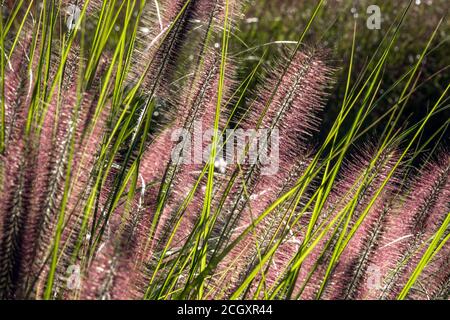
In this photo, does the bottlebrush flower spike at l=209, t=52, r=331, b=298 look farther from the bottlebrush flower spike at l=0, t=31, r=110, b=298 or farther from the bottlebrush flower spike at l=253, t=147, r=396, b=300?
the bottlebrush flower spike at l=0, t=31, r=110, b=298

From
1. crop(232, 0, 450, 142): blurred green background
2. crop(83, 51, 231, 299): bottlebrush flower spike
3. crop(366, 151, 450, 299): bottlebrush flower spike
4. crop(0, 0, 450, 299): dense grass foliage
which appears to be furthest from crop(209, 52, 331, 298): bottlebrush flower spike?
crop(232, 0, 450, 142): blurred green background

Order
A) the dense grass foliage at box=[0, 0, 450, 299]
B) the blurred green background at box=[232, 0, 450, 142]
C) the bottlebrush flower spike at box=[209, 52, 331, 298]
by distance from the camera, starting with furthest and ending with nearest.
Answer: the blurred green background at box=[232, 0, 450, 142] → the bottlebrush flower spike at box=[209, 52, 331, 298] → the dense grass foliage at box=[0, 0, 450, 299]

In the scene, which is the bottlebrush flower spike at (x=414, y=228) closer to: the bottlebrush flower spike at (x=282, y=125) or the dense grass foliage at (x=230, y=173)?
the dense grass foliage at (x=230, y=173)

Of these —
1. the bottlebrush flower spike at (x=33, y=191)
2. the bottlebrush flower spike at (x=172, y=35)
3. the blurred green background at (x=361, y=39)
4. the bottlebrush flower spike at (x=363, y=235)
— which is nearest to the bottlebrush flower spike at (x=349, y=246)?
the bottlebrush flower spike at (x=363, y=235)

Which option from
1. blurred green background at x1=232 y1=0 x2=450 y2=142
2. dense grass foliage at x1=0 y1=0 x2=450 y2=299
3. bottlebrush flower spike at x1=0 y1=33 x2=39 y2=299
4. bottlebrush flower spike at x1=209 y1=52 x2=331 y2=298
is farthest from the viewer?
blurred green background at x1=232 y1=0 x2=450 y2=142

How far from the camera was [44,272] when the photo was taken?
4.07ft

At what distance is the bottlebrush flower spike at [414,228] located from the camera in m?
1.63

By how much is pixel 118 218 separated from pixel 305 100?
1.49ft

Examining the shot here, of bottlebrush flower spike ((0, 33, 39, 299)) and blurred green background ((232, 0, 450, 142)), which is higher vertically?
bottlebrush flower spike ((0, 33, 39, 299))

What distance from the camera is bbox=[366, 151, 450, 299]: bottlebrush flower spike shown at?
163cm

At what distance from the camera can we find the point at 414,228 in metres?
1.71

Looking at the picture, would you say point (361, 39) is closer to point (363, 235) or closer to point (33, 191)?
point (363, 235)
